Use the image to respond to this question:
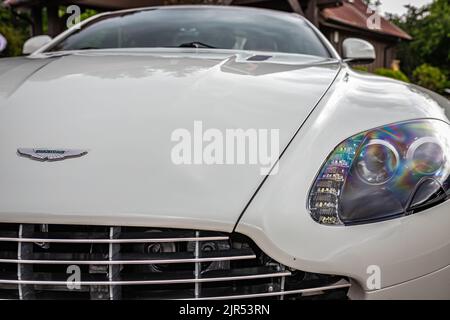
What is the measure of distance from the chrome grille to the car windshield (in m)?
1.45

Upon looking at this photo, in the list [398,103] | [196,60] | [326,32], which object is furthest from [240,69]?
[326,32]

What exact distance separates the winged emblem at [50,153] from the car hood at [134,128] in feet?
0.05

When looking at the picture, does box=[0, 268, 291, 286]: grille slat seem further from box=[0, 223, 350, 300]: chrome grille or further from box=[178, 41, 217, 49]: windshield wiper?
box=[178, 41, 217, 49]: windshield wiper

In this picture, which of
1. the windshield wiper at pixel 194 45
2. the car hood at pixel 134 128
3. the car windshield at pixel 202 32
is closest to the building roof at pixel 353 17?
the car windshield at pixel 202 32

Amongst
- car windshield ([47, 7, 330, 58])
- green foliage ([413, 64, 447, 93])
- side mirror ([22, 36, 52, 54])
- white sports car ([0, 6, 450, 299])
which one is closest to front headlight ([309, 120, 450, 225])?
white sports car ([0, 6, 450, 299])

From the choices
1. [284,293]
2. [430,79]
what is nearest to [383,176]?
[284,293]

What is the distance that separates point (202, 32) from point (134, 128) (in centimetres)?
139

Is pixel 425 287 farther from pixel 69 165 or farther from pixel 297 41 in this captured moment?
pixel 297 41

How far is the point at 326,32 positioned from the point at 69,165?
16814 mm

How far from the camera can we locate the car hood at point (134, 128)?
1.12 m

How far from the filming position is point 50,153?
1.24m

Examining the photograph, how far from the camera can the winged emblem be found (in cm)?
123

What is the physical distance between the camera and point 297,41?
259 cm

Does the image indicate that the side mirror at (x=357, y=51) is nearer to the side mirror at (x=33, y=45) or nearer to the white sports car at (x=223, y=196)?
the white sports car at (x=223, y=196)
